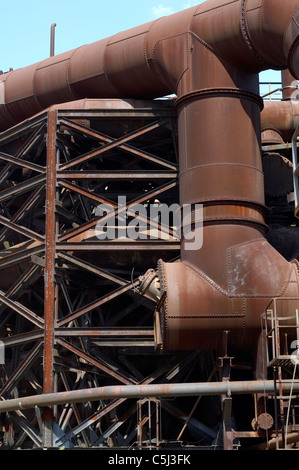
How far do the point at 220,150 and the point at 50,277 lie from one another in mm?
4870

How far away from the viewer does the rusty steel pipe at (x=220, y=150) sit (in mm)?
17094

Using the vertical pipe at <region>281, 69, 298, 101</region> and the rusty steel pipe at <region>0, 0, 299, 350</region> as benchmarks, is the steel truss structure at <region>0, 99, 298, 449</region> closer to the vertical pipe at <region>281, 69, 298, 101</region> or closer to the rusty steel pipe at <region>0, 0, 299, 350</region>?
the rusty steel pipe at <region>0, 0, 299, 350</region>

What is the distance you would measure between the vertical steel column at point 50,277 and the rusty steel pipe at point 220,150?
268 cm

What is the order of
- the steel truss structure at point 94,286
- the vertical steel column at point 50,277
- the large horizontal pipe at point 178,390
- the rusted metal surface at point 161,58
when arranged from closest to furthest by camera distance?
1. the large horizontal pipe at point 178,390
2. the rusted metal surface at point 161,58
3. the vertical steel column at point 50,277
4. the steel truss structure at point 94,286

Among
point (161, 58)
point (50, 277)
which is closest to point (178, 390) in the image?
point (50, 277)

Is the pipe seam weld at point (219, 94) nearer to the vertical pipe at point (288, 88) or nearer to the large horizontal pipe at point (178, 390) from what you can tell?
the vertical pipe at point (288, 88)

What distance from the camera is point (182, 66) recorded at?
19000 mm

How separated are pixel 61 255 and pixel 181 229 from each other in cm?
293

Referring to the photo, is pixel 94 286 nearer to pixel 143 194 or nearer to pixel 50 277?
pixel 50 277

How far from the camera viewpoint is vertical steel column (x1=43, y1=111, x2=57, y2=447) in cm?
1822

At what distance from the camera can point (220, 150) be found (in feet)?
58.8

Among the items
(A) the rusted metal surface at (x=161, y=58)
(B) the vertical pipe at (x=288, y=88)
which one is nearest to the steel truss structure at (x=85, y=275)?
(A) the rusted metal surface at (x=161, y=58)

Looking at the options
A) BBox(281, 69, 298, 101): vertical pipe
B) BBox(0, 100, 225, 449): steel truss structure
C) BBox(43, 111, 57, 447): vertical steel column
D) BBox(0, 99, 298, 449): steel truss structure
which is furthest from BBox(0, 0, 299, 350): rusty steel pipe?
BBox(281, 69, 298, 101): vertical pipe

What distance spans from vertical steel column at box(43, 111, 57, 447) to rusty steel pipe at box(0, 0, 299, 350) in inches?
106
